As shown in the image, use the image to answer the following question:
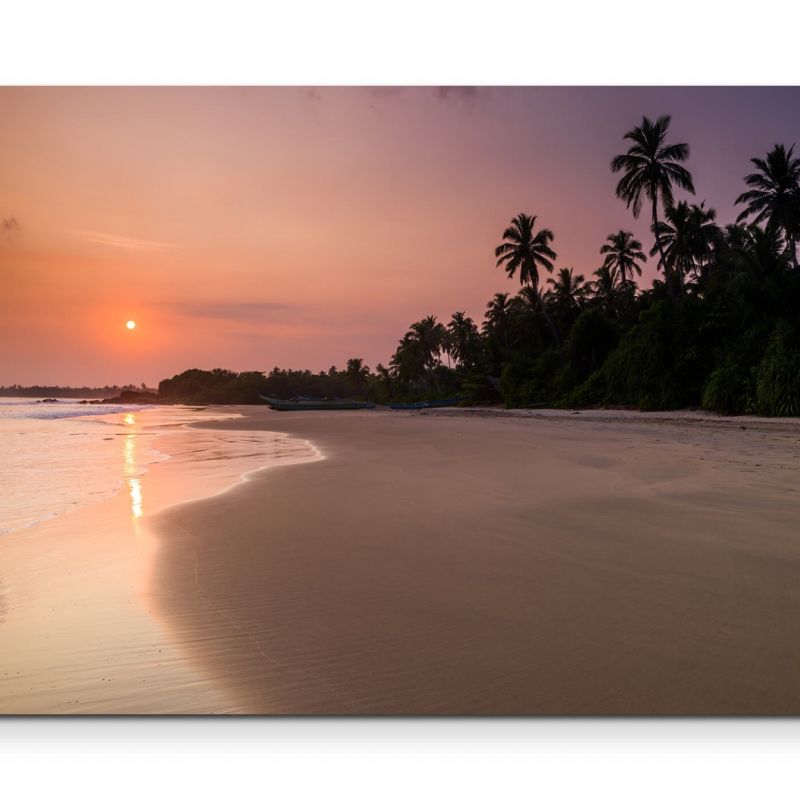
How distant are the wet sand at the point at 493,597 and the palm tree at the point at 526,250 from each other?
33.6 metres

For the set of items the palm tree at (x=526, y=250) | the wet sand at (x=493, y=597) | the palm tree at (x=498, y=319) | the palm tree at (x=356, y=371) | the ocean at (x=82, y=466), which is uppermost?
the palm tree at (x=526, y=250)

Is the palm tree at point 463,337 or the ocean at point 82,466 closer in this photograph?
the ocean at point 82,466

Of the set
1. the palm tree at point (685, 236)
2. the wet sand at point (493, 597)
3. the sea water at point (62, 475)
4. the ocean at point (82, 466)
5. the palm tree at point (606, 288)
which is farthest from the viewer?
the palm tree at point (606, 288)

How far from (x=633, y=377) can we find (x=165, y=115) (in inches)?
817

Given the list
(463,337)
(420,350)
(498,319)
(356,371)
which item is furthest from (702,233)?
(356,371)

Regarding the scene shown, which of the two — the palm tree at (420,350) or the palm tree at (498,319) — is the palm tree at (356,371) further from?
the palm tree at (498,319)

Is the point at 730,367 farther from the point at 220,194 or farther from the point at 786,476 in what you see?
the point at 220,194

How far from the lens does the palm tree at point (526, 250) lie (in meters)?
37.6

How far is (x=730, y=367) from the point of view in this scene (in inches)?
696

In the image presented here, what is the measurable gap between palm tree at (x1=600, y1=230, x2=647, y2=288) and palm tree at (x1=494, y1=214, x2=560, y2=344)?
5.01m

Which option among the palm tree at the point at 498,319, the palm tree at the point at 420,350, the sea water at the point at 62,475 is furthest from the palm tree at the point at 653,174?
the palm tree at the point at 420,350

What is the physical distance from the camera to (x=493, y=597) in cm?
302

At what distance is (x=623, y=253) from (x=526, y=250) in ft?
26.2

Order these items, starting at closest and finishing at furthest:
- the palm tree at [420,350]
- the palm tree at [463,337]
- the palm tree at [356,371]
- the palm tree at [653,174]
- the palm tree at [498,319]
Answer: the palm tree at [653,174], the palm tree at [498,319], the palm tree at [463,337], the palm tree at [420,350], the palm tree at [356,371]
